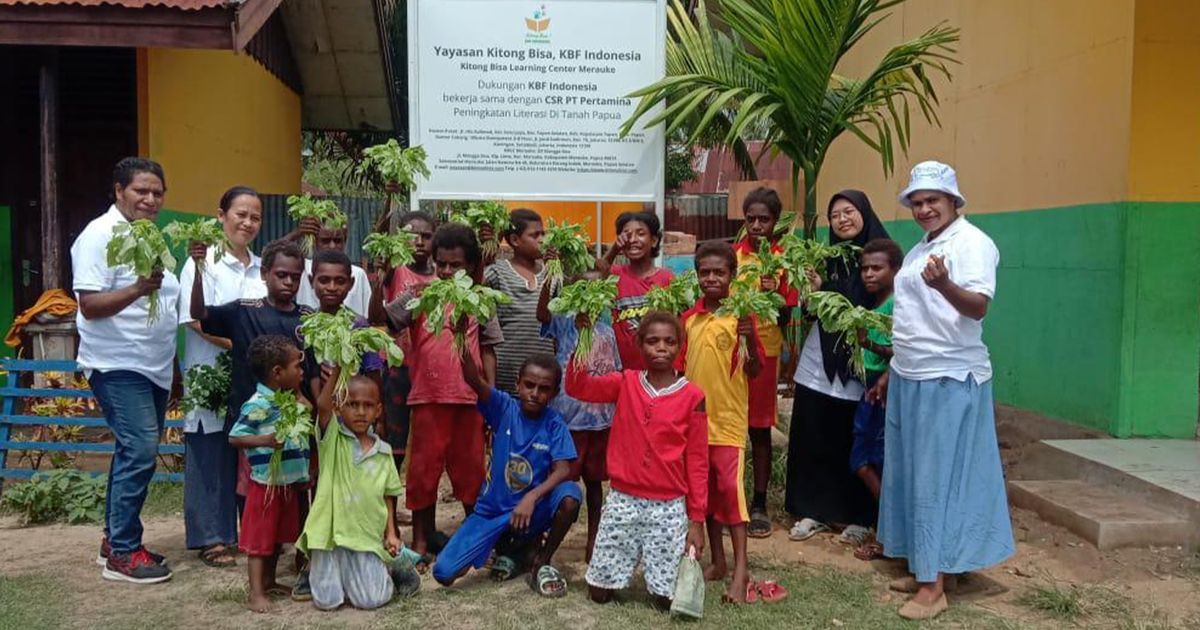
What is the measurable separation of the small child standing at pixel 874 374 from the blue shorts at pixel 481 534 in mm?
1588

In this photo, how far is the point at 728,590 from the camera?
4.27 meters

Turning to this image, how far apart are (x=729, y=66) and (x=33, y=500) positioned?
16.5 feet

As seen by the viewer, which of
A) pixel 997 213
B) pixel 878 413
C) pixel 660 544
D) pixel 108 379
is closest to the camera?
pixel 660 544

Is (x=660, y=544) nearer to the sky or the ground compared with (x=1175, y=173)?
nearer to the ground

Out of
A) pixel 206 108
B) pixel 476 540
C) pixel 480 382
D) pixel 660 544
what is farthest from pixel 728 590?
pixel 206 108

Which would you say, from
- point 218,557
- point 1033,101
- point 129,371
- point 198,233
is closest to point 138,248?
point 198,233

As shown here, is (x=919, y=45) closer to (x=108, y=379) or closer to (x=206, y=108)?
(x=108, y=379)

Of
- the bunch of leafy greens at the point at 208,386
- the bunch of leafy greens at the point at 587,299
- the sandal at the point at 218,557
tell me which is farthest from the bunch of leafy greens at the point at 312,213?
the sandal at the point at 218,557

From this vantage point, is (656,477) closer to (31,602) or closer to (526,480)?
(526,480)

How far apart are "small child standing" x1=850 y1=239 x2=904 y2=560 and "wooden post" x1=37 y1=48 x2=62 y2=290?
18.9 feet

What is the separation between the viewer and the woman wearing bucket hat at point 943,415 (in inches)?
163

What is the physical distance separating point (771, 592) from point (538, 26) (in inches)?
151

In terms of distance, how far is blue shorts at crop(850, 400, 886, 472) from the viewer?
5004mm

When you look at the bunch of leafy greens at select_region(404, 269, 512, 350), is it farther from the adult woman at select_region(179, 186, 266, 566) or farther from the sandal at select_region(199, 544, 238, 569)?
the sandal at select_region(199, 544, 238, 569)
